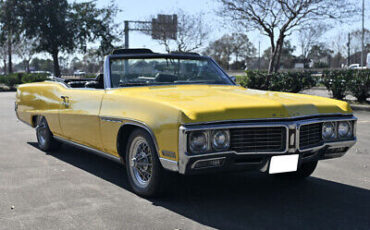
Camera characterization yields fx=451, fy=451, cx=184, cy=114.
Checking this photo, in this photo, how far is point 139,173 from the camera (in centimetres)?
465

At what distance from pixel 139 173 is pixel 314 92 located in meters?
15.5

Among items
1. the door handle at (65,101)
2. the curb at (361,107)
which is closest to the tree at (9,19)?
the curb at (361,107)

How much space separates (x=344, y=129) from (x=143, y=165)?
2.03 m

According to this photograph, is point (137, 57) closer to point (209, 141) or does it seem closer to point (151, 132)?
point (151, 132)

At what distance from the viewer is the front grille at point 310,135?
411cm


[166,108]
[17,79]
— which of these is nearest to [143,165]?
[166,108]

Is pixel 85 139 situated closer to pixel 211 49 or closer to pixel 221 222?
pixel 221 222

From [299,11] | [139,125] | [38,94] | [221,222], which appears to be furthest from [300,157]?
[299,11]

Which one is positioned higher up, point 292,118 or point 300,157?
point 292,118

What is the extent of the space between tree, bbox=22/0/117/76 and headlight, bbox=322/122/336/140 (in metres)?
30.6

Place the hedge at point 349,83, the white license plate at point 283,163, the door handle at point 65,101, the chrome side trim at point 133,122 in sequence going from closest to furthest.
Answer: the white license plate at point 283,163, the chrome side trim at point 133,122, the door handle at point 65,101, the hedge at point 349,83

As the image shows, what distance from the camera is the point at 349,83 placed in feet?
51.5

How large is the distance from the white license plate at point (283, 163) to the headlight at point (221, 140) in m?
0.46

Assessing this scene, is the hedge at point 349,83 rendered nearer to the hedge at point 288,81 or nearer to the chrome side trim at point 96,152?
the hedge at point 288,81
